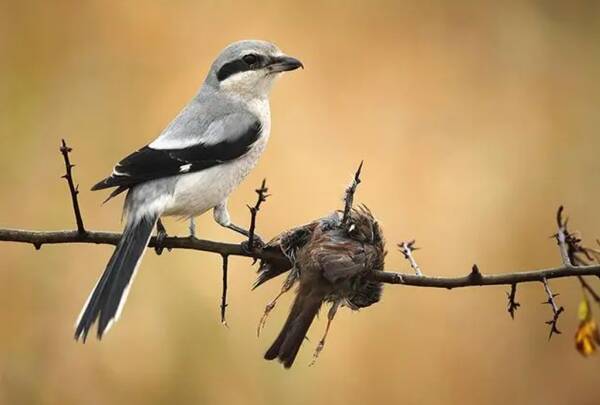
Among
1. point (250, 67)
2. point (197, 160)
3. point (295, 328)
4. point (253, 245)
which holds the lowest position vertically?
point (295, 328)

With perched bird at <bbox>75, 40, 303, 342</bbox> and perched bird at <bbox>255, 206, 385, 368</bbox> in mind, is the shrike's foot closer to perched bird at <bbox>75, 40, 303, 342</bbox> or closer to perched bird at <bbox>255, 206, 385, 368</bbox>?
perched bird at <bbox>255, 206, 385, 368</bbox>

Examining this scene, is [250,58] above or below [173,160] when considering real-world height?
above

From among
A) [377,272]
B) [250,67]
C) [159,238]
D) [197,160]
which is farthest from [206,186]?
[377,272]

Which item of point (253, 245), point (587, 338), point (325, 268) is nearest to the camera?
point (587, 338)

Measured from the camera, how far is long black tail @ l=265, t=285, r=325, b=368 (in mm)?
1862

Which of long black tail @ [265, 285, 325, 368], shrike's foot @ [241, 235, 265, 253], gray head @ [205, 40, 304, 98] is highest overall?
gray head @ [205, 40, 304, 98]

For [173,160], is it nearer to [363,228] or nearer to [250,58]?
[250,58]

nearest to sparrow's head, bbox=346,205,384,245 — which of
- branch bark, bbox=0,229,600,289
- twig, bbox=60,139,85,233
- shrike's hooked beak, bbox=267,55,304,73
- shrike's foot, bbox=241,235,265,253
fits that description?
branch bark, bbox=0,229,600,289

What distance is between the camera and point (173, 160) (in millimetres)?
2533

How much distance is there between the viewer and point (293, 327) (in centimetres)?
189

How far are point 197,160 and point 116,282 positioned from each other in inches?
21.3

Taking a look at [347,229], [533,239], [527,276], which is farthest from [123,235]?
[533,239]

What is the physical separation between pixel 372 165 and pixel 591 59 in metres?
1.36

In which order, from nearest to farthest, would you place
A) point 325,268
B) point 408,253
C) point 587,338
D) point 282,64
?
point 587,338
point 325,268
point 408,253
point 282,64
